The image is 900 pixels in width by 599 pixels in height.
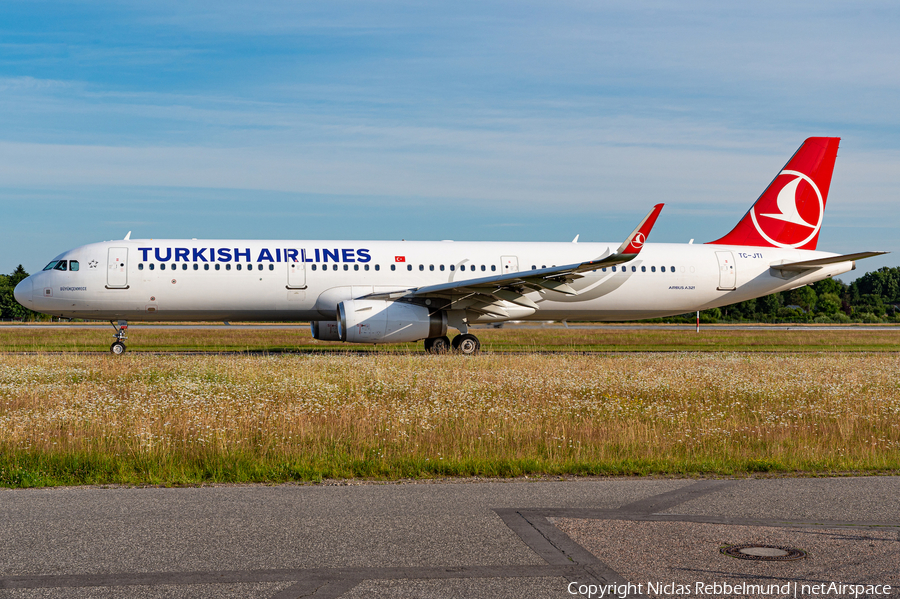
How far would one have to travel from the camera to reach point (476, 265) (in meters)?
28.1

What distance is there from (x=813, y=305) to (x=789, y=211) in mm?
101522

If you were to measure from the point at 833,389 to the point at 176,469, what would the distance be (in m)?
12.3

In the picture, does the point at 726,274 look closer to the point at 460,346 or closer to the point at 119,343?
the point at 460,346

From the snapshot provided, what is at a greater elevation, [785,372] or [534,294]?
[534,294]

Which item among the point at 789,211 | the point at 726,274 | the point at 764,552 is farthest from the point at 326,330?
the point at 764,552

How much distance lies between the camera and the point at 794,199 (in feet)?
102

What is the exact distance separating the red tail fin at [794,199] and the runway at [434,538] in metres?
25.0

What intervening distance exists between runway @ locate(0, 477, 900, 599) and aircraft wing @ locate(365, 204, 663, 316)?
16.1 m

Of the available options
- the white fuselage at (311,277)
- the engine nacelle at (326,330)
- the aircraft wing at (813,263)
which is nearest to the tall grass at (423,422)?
the white fuselage at (311,277)

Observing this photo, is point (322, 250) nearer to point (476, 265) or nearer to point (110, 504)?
point (476, 265)

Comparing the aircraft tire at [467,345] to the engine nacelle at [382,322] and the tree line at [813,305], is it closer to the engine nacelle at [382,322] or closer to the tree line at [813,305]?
the engine nacelle at [382,322]

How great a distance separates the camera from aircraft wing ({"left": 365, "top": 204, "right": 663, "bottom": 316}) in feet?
78.1

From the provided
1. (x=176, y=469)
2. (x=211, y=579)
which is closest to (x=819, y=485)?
(x=211, y=579)

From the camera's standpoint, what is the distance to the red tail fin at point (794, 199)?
3117 cm
